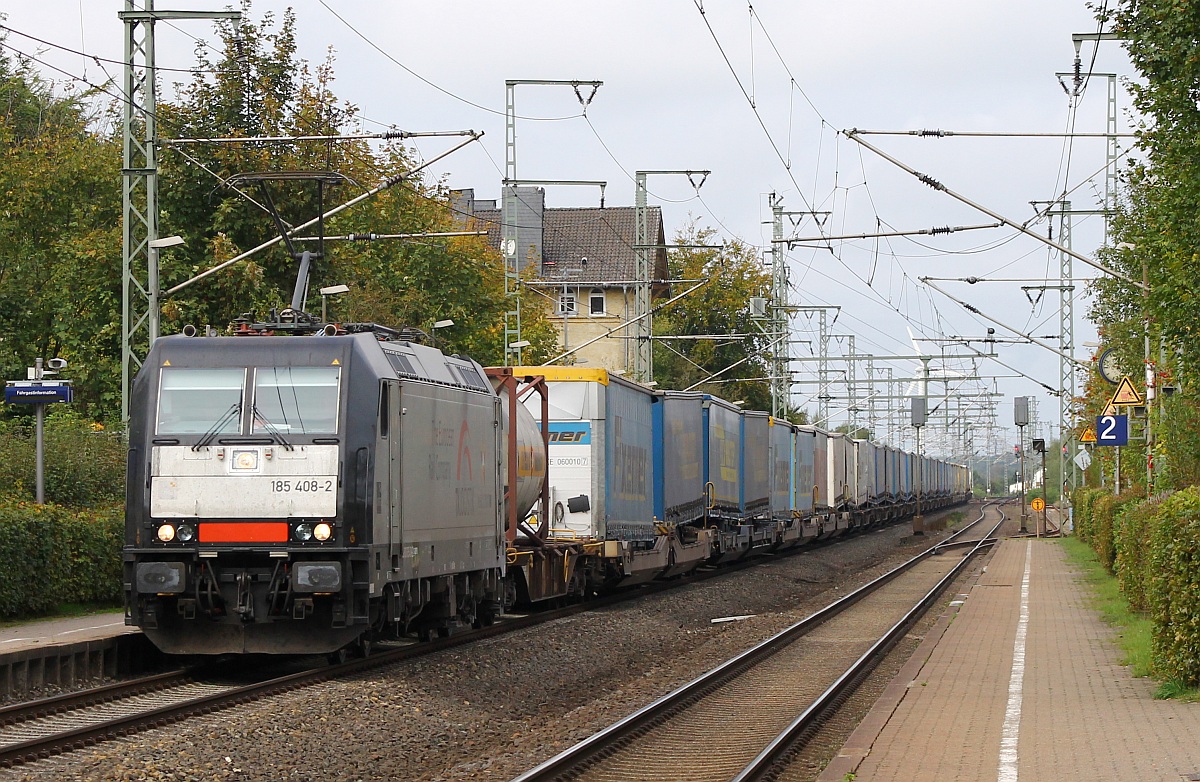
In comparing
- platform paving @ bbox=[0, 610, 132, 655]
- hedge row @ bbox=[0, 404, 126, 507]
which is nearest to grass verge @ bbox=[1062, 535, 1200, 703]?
platform paving @ bbox=[0, 610, 132, 655]

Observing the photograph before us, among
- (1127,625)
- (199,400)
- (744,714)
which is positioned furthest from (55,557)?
(1127,625)

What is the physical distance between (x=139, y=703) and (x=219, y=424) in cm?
252

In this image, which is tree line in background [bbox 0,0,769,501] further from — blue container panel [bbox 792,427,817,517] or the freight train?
blue container panel [bbox 792,427,817,517]

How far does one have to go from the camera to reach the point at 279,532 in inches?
519

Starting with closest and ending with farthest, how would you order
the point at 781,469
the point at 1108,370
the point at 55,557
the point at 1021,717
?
the point at 1021,717 < the point at 55,557 < the point at 1108,370 < the point at 781,469

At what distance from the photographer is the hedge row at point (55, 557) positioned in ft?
58.3

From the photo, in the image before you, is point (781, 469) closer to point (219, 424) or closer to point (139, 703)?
point (219, 424)

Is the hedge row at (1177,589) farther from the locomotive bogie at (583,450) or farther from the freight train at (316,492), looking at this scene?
the locomotive bogie at (583,450)

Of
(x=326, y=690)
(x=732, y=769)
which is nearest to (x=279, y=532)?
(x=326, y=690)

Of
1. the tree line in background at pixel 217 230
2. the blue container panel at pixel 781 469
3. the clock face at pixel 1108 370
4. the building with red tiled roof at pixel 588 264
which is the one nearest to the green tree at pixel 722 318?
the building with red tiled roof at pixel 588 264

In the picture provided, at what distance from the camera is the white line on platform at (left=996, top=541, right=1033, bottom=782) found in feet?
31.1

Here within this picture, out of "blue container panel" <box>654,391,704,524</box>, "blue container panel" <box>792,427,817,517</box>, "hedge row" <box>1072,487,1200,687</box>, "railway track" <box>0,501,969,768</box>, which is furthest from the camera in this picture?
"blue container panel" <box>792,427,817,517</box>

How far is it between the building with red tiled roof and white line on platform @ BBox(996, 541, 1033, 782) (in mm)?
49925

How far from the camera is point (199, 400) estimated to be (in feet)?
44.7
